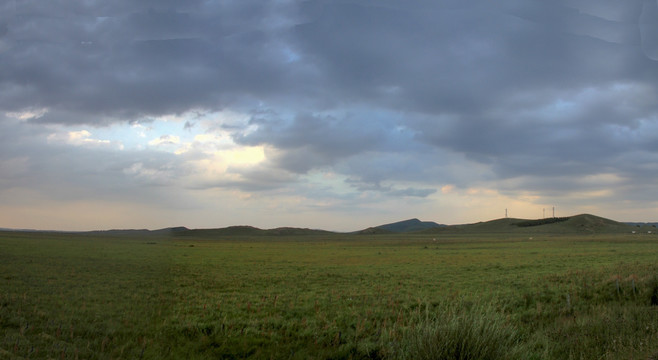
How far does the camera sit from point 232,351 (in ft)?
30.7

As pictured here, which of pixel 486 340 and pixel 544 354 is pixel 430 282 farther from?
pixel 486 340

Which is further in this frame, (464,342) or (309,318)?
(309,318)

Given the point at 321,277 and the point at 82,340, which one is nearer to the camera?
the point at 82,340

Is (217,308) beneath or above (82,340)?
beneath

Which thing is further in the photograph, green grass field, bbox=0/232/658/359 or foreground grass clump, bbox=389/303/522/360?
green grass field, bbox=0/232/658/359

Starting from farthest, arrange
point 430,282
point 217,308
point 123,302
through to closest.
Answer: point 430,282 < point 217,308 < point 123,302

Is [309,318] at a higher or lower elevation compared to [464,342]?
lower

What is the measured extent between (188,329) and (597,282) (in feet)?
60.5

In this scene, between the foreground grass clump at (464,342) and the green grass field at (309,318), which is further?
the green grass field at (309,318)

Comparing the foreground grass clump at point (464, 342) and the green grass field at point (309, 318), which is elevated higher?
the foreground grass clump at point (464, 342)

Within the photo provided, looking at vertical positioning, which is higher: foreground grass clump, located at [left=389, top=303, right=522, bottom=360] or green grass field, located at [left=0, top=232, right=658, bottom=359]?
foreground grass clump, located at [left=389, top=303, right=522, bottom=360]

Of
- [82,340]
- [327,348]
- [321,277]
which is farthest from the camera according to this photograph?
[321,277]

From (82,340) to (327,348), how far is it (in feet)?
17.5

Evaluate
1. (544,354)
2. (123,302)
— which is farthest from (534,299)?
(123,302)
